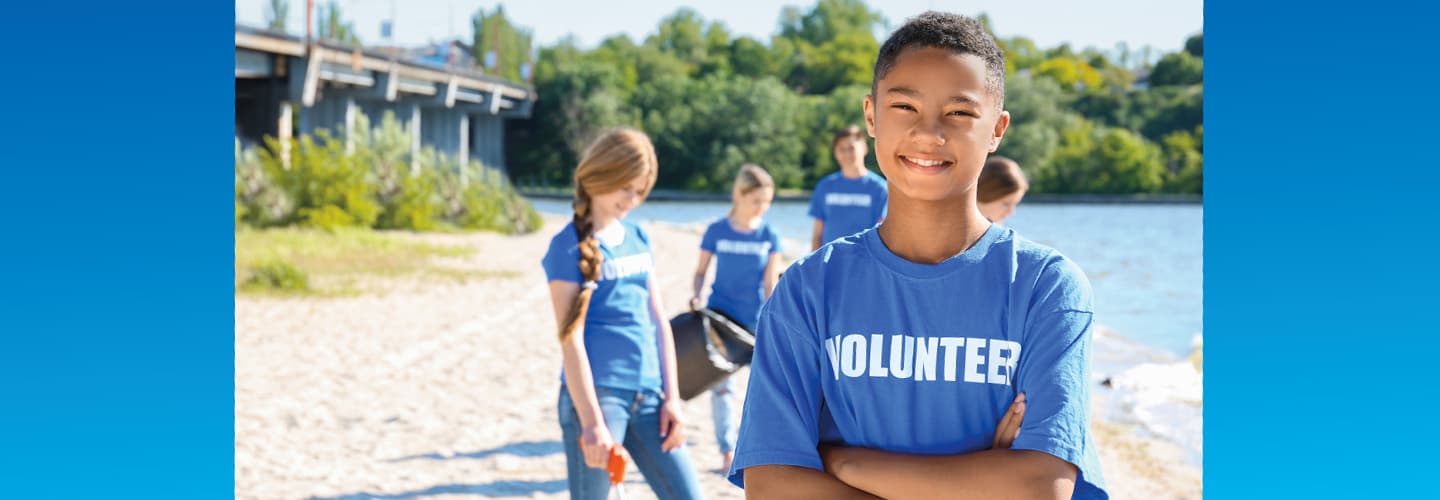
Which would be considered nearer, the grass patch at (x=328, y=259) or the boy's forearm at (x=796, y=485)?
the boy's forearm at (x=796, y=485)

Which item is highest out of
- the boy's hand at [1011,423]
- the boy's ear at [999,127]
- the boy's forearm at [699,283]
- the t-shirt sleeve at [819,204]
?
the boy's ear at [999,127]

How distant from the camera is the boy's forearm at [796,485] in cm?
171

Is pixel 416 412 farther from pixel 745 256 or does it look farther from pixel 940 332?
pixel 940 332

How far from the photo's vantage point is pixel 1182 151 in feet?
275

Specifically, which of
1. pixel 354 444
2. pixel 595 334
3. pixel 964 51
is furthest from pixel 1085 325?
pixel 354 444

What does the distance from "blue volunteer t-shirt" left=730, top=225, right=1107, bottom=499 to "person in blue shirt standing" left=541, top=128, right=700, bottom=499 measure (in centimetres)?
190

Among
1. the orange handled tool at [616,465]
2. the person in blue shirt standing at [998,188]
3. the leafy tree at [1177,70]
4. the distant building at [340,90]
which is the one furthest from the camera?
the leafy tree at [1177,70]

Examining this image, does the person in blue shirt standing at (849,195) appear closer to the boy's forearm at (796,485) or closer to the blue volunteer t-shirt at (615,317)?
the blue volunteer t-shirt at (615,317)

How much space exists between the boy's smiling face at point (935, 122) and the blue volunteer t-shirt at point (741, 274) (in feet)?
16.0

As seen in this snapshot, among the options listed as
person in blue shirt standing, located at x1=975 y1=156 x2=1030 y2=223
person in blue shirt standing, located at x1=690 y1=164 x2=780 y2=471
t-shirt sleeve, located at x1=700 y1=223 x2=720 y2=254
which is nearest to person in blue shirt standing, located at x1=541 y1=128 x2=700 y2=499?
person in blue shirt standing, located at x1=975 y1=156 x2=1030 y2=223

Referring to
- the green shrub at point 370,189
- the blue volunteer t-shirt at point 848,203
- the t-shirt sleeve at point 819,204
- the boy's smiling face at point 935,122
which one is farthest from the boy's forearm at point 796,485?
the green shrub at point 370,189

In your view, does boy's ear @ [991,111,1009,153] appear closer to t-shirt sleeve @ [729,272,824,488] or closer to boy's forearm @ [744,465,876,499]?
t-shirt sleeve @ [729,272,824,488]

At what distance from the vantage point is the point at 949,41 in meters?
1.68

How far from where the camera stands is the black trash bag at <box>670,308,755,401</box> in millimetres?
5156
